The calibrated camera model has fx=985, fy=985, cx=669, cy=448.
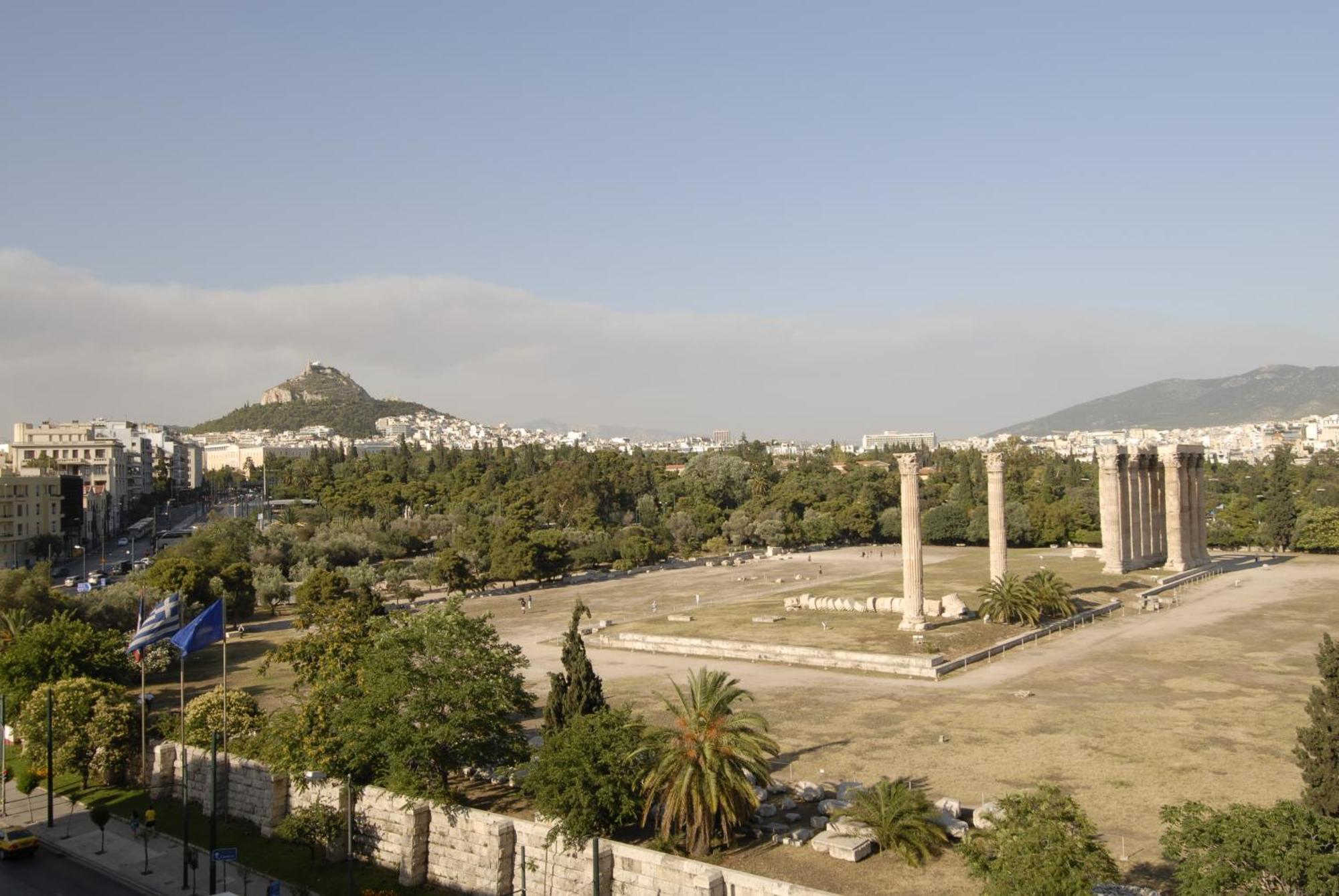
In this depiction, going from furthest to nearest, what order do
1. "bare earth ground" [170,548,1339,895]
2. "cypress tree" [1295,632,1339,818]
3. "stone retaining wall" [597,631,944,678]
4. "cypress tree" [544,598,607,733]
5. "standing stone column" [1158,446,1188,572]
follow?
"standing stone column" [1158,446,1188,572]
"stone retaining wall" [597,631,944,678]
"cypress tree" [544,598,607,733]
"bare earth ground" [170,548,1339,895]
"cypress tree" [1295,632,1339,818]

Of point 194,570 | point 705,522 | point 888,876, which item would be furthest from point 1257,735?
point 705,522

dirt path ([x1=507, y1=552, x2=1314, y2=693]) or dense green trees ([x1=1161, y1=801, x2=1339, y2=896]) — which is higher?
dense green trees ([x1=1161, y1=801, x2=1339, y2=896])

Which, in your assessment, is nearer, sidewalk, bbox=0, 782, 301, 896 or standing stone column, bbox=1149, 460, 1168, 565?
sidewalk, bbox=0, 782, 301, 896

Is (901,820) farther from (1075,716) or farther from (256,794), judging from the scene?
(256,794)

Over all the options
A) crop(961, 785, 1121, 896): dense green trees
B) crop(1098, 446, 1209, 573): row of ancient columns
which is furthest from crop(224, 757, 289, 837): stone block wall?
crop(1098, 446, 1209, 573): row of ancient columns

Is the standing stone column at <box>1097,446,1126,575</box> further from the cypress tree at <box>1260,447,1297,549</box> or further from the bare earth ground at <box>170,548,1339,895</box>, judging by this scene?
the cypress tree at <box>1260,447,1297,549</box>

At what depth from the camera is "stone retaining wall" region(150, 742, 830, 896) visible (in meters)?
17.5

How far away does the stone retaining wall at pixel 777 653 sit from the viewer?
38.4m

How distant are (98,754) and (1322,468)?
11806 cm

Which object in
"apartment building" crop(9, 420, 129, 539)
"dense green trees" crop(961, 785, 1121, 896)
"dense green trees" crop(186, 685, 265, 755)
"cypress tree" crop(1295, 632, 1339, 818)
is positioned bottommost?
"dense green trees" crop(186, 685, 265, 755)

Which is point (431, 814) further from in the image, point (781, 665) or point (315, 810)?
point (781, 665)

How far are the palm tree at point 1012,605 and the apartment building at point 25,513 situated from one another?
61.8 meters

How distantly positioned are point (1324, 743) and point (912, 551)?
96.3ft

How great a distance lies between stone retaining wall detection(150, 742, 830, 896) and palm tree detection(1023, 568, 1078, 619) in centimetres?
3292
